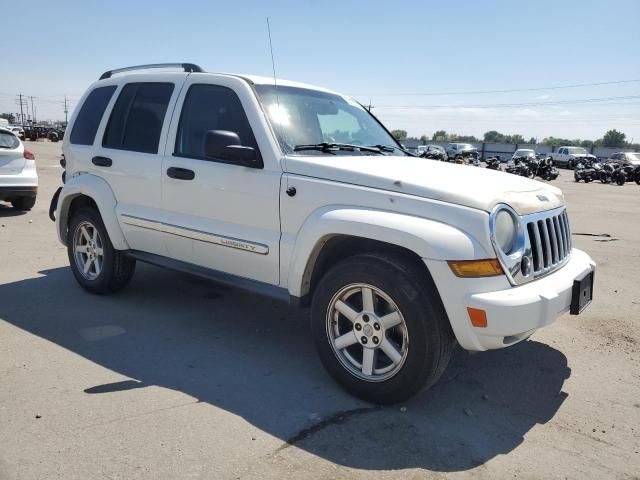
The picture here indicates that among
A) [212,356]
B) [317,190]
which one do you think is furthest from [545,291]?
[212,356]

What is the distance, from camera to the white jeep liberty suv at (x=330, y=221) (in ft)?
10.1

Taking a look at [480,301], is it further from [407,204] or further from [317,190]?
[317,190]

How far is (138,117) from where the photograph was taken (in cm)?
485

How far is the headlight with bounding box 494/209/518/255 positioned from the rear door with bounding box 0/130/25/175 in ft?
30.5

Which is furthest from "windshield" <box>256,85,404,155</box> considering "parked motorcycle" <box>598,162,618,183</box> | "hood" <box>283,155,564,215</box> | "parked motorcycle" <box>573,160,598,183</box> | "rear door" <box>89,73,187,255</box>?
"parked motorcycle" <box>598,162,618,183</box>

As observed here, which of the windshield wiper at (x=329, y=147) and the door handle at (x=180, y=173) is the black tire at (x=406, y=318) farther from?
the door handle at (x=180, y=173)

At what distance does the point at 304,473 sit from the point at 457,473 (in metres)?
0.76

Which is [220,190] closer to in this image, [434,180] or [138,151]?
[138,151]

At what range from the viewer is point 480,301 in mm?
2961

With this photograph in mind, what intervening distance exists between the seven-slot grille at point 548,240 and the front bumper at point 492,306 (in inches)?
→ 10.8

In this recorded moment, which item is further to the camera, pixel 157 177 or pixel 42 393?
pixel 157 177

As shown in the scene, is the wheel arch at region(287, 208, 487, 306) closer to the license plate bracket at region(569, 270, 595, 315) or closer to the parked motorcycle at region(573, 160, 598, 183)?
the license plate bracket at region(569, 270, 595, 315)

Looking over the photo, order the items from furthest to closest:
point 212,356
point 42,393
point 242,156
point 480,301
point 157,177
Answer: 1. point 157,177
2. point 212,356
3. point 242,156
4. point 42,393
5. point 480,301

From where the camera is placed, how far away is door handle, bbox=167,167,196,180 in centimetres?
424
